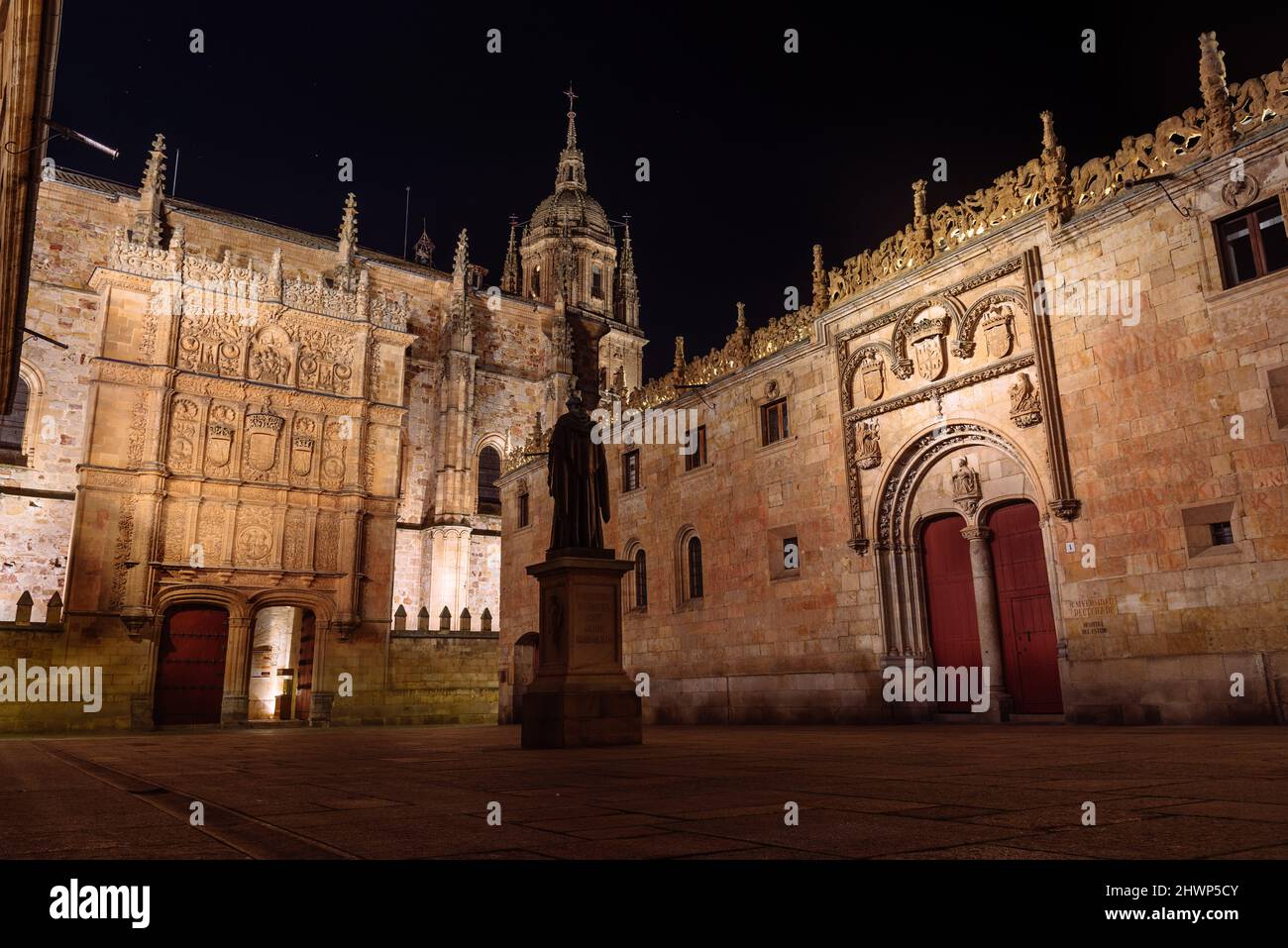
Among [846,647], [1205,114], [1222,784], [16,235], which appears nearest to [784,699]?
[846,647]

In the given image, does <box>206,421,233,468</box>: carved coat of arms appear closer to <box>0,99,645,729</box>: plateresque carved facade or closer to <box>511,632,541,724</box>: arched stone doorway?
<box>0,99,645,729</box>: plateresque carved facade

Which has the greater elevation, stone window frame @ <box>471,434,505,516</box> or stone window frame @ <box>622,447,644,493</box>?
stone window frame @ <box>471,434,505,516</box>

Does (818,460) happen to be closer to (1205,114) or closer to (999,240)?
A: (999,240)

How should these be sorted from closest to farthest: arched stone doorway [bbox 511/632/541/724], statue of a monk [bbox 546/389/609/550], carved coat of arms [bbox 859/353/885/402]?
1. statue of a monk [bbox 546/389/609/550]
2. carved coat of arms [bbox 859/353/885/402]
3. arched stone doorway [bbox 511/632/541/724]

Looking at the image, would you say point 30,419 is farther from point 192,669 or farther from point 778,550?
point 778,550

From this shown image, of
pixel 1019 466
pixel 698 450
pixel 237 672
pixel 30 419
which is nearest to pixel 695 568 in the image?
pixel 698 450

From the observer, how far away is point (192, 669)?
2833 centimetres

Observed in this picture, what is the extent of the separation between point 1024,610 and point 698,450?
27.8 feet

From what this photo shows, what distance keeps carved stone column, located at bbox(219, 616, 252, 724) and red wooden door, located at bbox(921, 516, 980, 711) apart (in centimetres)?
2122

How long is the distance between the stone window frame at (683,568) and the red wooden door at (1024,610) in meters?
7.16

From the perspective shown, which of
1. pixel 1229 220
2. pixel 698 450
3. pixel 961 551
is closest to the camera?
pixel 1229 220

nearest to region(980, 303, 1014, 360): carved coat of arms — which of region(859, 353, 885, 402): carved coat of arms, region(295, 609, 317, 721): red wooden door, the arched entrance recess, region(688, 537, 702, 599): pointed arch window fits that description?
the arched entrance recess

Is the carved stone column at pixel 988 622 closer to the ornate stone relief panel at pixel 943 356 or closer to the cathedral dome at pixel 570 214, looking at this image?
the ornate stone relief panel at pixel 943 356

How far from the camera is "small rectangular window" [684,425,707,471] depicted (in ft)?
67.0
